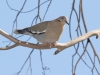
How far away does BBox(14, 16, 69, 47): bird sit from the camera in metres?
2.21

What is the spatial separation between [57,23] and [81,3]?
27.8 inches

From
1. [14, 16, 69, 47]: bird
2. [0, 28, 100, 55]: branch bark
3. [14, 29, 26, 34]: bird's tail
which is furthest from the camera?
[14, 16, 69, 47]: bird

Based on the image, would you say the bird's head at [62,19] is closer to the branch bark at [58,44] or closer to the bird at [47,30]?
the bird at [47,30]

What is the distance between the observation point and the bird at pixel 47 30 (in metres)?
2.21

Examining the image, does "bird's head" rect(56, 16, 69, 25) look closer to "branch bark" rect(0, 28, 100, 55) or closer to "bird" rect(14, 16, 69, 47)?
"bird" rect(14, 16, 69, 47)

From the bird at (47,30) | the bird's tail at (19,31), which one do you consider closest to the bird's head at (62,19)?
the bird at (47,30)

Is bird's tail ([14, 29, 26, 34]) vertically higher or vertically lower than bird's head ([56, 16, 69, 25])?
lower

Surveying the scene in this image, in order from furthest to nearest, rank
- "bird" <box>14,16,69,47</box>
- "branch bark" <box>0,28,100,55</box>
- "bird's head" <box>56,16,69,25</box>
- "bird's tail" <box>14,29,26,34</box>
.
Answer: "bird's head" <box>56,16,69,25</box> < "bird" <box>14,16,69,47</box> < "bird's tail" <box>14,29,26,34</box> < "branch bark" <box>0,28,100,55</box>

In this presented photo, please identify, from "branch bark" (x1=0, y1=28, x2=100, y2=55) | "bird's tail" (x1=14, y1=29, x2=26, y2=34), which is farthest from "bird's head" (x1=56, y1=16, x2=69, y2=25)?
"branch bark" (x1=0, y1=28, x2=100, y2=55)

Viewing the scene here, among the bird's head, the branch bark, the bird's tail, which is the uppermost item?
the bird's head

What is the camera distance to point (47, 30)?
7.75 feet

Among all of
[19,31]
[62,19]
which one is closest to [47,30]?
[62,19]

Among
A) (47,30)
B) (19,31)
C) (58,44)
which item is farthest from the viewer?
(47,30)

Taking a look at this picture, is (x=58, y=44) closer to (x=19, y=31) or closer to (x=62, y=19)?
(x=19, y=31)
